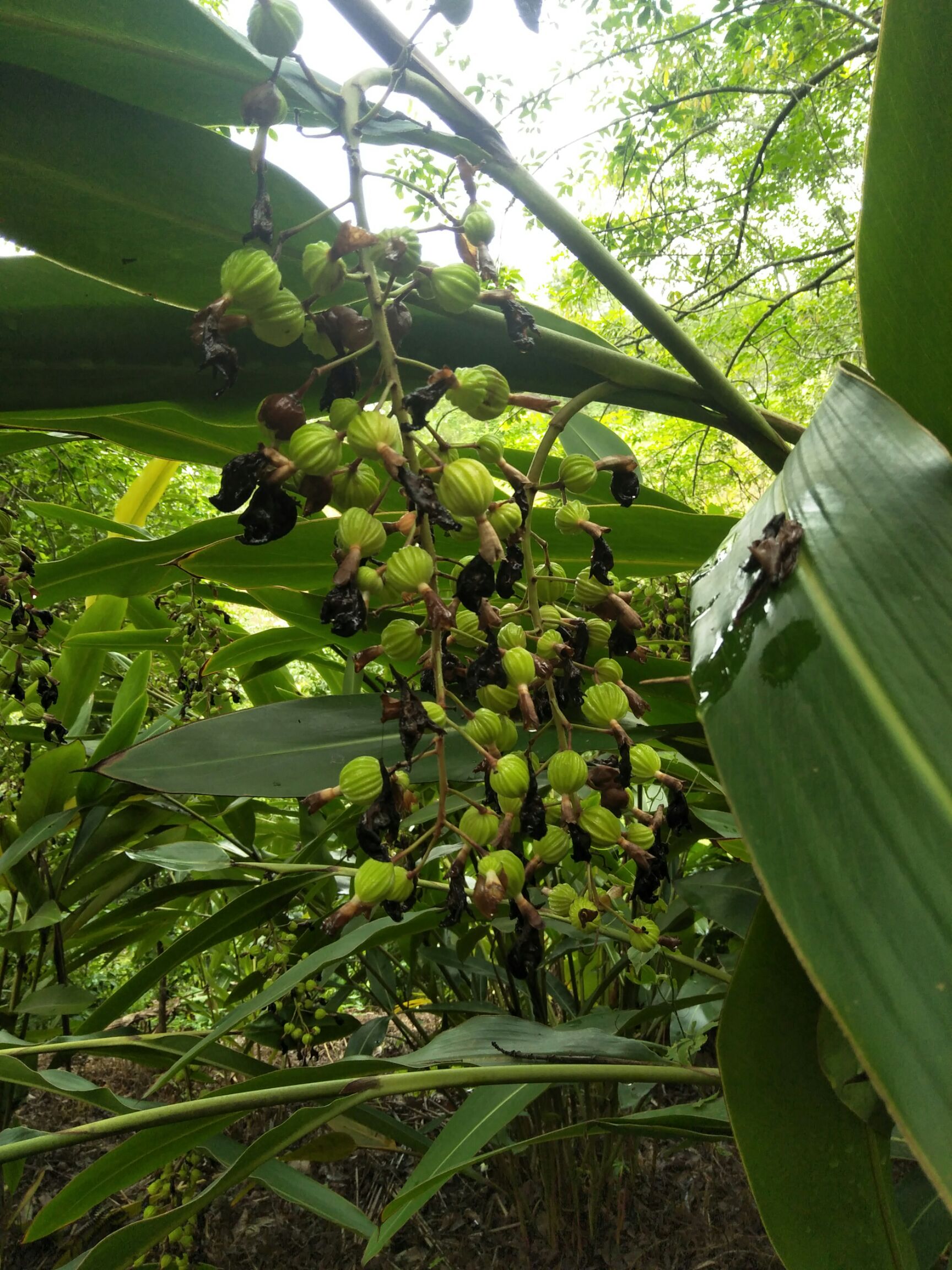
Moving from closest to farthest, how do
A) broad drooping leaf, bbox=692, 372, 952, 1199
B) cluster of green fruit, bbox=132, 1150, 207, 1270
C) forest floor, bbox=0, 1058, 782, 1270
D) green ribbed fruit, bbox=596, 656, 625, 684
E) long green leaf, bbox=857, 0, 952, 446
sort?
broad drooping leaf, bbox=692, 372, 952, 1199, long green leaf, bbox=857, 0, 952, 446, green ribbed fruit, bbox=596, 656, 625, 684, cluster of green fruit, bbox=132, 1150, 207, 1270, forest floor, bbox=0, 1058, 782, 1270

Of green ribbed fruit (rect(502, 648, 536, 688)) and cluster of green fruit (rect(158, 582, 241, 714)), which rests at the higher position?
cluster of green fruit (rect(158, 582, 241, 714))

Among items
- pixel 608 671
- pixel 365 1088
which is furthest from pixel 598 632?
pixel 365 1088

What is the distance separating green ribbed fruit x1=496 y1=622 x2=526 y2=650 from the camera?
322mm

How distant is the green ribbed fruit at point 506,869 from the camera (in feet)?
0.98

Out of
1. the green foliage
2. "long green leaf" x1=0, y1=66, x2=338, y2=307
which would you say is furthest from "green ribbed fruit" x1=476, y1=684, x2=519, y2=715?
"long green leaf" x1=0, y1=66, x2=338, y2=307

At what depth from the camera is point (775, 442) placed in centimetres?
40

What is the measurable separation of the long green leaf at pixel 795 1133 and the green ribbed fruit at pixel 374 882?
142 mm

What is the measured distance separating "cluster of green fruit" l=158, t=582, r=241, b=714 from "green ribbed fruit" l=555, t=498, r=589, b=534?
63cm

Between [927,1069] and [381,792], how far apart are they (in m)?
0.19

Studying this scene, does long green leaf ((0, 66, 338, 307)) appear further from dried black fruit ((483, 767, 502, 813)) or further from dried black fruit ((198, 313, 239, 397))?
dried black fruit ((483, 767, 502, 813))

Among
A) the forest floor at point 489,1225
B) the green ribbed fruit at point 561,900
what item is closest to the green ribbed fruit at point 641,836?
the green ribbed fruit at point 561,900

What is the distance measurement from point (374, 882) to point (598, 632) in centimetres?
17

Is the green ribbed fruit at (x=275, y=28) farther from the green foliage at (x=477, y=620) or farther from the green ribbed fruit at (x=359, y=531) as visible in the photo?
the green ribbed fruit at (x=359, y=531)

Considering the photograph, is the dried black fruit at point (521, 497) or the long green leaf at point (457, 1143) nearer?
the dried black fruit at point (521, 497)
